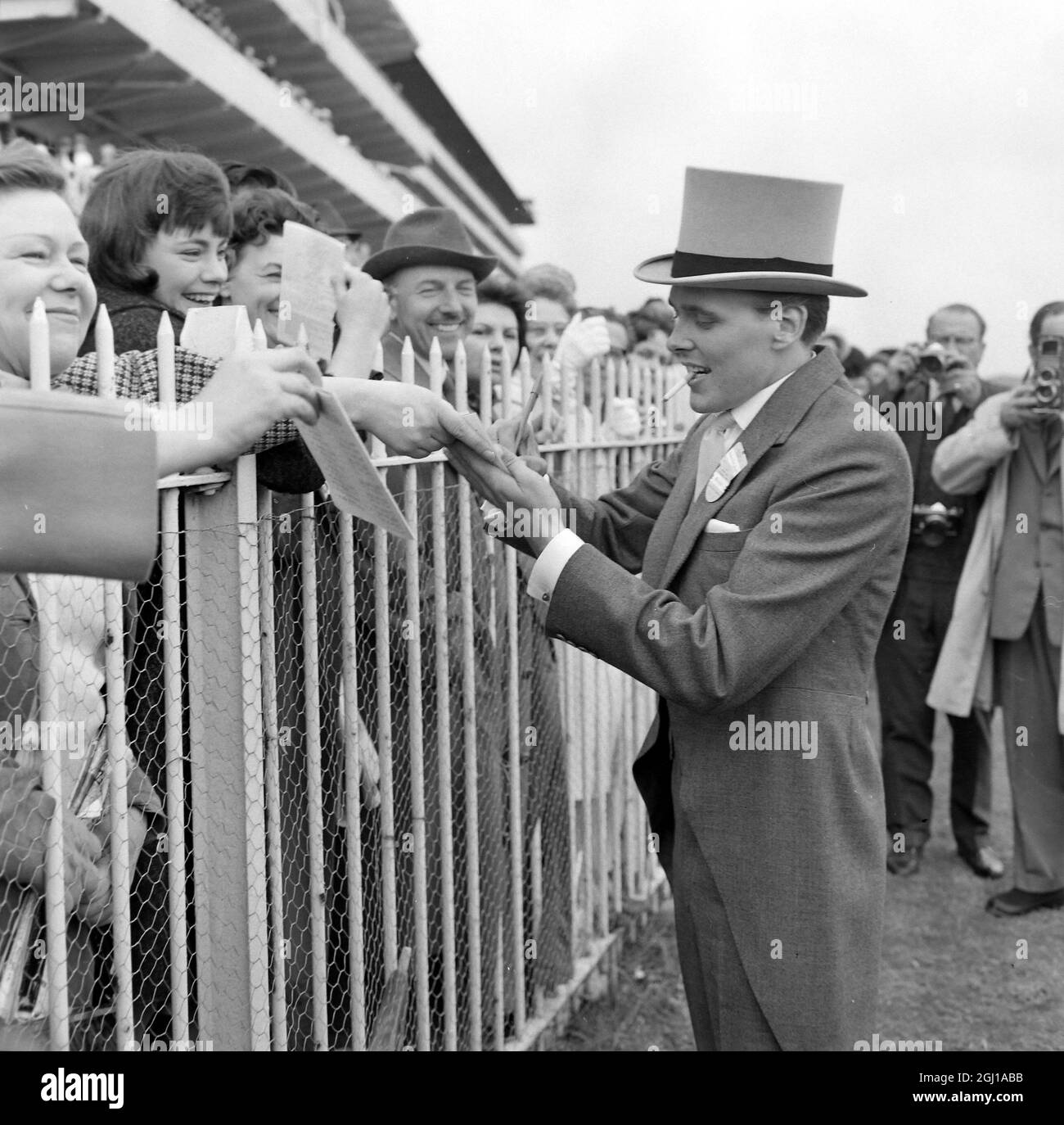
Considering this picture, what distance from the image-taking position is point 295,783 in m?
2.72

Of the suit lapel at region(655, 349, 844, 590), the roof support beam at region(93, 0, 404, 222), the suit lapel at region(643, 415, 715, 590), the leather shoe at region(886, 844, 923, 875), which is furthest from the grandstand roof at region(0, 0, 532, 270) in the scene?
the leather shoe at region(886, 844, 923, 875)

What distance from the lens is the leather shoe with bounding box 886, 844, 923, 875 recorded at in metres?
6.16

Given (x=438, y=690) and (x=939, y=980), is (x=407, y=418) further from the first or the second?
(x=939, y=980)

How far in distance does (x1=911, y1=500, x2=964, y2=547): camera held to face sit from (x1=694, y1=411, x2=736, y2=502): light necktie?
11.5ft

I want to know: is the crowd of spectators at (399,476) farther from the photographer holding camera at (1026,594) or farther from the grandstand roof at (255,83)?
the grandstand roof at (255,83)

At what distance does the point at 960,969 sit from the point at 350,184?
23.8m

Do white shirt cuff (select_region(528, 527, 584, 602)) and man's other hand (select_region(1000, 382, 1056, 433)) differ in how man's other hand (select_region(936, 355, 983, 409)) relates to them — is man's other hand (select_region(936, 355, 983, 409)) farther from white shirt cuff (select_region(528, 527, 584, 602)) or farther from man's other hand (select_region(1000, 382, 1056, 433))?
white shirt cuff (select_region(528, 527, 584, 602))

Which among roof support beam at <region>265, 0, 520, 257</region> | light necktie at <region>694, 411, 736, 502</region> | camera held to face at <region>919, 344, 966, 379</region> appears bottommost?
light necktie at <region>694, 411, 736, 502</region>

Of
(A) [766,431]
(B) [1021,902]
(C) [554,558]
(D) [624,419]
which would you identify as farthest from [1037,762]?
(C) [554,558]
